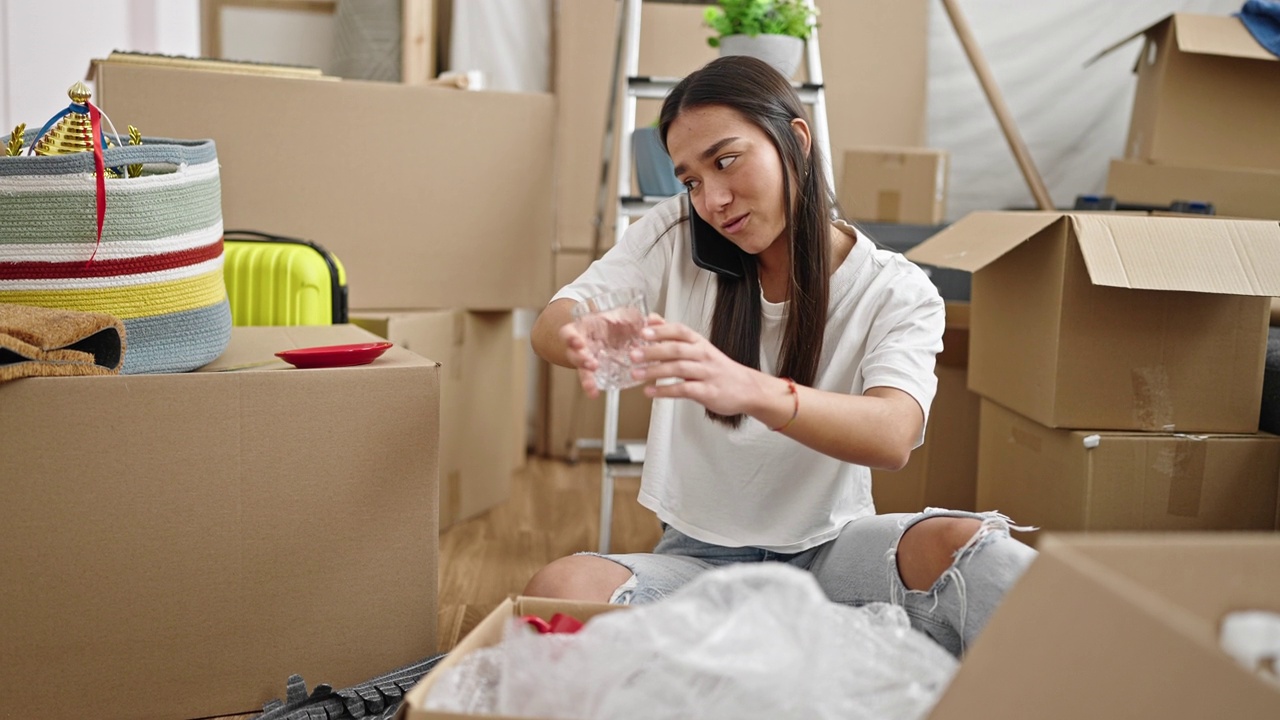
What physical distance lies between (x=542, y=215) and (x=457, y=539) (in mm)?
666

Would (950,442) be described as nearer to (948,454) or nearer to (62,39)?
(948,454)

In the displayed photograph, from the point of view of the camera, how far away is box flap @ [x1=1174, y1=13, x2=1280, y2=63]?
199cm

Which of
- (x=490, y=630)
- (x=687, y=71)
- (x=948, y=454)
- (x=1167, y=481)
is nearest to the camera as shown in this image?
(x=490, y=630)

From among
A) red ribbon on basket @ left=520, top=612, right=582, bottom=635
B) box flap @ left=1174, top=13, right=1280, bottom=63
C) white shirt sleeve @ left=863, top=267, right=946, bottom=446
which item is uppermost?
box flap @ left=1174, top=13, right=1280, bottom=63

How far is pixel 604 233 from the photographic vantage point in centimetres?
269

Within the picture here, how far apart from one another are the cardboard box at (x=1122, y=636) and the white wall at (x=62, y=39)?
1704mm

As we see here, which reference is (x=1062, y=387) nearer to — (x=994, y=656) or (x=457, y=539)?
(x=994, y=656)

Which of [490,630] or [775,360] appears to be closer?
[490,630]

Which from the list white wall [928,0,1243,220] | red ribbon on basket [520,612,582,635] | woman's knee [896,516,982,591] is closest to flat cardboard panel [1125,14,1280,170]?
white wall [928,0,1243,220]

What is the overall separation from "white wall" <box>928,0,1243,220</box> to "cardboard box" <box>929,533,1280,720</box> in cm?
220

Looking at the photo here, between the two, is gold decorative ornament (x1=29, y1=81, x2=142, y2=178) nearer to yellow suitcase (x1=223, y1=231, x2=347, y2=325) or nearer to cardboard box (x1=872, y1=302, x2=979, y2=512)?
yellow suitcase (x1=223, y1=231, x2=347, y2=325)

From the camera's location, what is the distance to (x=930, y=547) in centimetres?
100

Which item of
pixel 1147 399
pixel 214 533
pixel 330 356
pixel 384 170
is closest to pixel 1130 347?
pixel 1147 399

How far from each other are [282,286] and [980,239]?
1081 millimetres
